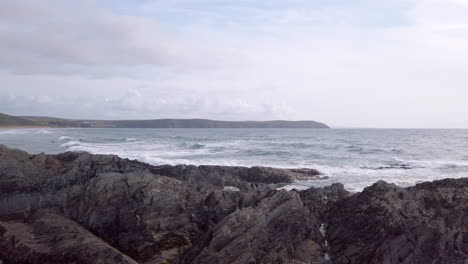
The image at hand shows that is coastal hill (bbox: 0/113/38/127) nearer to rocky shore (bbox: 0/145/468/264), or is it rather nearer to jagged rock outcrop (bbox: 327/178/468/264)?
rocky shore (bbox: 0/145/468/264)

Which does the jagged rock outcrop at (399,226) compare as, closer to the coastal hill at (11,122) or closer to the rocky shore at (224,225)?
the rocky shore at (224,225)

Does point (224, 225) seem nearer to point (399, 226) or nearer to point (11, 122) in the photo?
point (399, 226)

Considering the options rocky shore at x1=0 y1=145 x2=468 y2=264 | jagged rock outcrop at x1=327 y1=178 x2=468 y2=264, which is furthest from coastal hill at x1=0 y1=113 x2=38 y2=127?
jagged rock outcrop at x1=327 y1=178 x2=468 y2=264

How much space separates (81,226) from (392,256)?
26.2 ft

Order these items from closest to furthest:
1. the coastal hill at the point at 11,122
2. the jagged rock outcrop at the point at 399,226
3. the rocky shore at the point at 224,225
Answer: the jagged rock outcrop at the point at 399,226, the rocky shore at the point at 224,225, the coastal hill at the point at 11,122

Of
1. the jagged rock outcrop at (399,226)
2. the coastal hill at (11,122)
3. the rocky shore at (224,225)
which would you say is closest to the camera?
the jagged rock outcrop at (399,226)

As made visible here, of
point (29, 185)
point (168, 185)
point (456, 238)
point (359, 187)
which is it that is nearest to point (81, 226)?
point (168, 185)

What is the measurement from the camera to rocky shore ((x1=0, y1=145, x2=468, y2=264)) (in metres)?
9.70

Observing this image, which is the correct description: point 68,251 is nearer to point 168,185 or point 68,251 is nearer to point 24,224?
point 24,224

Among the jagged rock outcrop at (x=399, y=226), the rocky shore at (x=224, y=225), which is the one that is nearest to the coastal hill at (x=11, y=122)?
the rocky shore at (x=224, y=225)

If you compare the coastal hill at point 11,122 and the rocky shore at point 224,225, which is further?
the coastal hill at point 11,122

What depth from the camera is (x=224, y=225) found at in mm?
10258

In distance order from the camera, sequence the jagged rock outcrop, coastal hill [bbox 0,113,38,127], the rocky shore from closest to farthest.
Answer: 1. the jagged rock outcrop
2. the rocky shore
3. coastal hill [bbox 0,113,38,127]

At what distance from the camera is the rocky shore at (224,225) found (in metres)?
9.70
